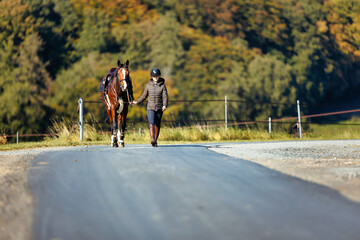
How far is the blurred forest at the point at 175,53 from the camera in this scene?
33.1 meters

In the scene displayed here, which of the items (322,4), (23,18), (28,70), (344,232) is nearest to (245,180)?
(344,232)

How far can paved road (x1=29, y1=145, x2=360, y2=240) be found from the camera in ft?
12.0

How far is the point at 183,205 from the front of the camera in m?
4.46

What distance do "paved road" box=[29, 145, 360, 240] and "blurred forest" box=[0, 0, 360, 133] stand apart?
79.2ft

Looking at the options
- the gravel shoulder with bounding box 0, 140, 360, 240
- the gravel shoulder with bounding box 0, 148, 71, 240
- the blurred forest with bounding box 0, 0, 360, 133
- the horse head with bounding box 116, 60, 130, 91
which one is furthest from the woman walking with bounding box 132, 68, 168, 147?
the blurred forest with bounding box 0, 0, 360, 133

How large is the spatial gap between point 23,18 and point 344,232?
111 feet

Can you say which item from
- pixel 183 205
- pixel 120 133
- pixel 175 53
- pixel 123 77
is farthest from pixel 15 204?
pixel 175 53

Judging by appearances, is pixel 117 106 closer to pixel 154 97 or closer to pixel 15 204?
pixel 154 97

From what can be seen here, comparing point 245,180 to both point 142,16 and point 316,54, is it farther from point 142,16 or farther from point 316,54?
point 316,54

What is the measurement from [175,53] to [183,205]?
30476 millimetres

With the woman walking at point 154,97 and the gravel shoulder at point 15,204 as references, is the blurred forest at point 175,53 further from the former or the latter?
the gravel shoulder at point 15,204

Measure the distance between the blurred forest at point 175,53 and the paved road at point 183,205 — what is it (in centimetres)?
2415

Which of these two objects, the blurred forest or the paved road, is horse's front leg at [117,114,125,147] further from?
the blurred forest

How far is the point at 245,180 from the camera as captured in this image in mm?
5828
